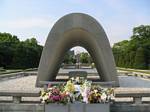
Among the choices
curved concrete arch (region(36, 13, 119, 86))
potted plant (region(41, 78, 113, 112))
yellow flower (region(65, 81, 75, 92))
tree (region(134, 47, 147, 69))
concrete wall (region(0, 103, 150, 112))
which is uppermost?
tree (region(134, 47, 147, 69))

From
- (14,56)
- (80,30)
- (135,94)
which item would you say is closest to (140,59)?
(14,56)

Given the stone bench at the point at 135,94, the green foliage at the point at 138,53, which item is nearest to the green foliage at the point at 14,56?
the green foliage at the point at 138,53

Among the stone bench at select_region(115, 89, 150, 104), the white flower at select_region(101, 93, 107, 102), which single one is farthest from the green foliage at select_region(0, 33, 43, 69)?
the white flower at select_region(101, 93, 107, 102)

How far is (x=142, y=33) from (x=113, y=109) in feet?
215

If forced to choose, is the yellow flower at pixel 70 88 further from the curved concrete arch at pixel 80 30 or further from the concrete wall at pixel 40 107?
the curved concrete arch at pixel 80 30

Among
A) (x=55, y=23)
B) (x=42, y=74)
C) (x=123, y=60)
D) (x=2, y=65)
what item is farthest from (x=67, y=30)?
(x=123, y=60)

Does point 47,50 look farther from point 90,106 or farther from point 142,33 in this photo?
point 142,33

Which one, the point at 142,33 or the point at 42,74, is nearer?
the point at 42,74

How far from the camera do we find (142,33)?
237 feet

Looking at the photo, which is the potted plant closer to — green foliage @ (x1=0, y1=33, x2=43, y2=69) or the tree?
green foliage @ (x1=0, y1=33, x2=43, y2=69)

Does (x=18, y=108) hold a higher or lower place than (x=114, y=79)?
lower

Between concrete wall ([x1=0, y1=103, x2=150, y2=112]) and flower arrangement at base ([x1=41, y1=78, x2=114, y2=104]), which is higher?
flower arrangement at base ([x1=41, y1=78, x2=114, y2=104])

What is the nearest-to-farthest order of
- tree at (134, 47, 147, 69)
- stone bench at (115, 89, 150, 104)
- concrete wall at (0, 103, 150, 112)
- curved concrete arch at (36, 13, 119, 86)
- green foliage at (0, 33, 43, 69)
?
concrete wall at (0, 103, 150, 112), stone bench at (115, 89, 150, 104), curved concrete arch at (36, 13, 119, 86), green foliage at (0, 33, 43, 69), tree at (134, 47, 147, 69)

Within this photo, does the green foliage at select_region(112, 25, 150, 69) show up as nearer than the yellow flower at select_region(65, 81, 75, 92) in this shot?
No
